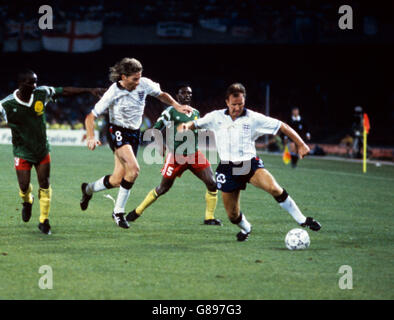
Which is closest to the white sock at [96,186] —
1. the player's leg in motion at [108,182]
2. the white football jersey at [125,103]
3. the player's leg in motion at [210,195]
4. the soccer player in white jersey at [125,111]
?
the player's leg in motion at [108,182]

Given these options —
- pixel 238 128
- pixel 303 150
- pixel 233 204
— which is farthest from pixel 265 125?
pixel 233 204

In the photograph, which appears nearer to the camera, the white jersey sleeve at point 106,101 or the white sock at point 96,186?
the white jersey sleeve at point 106,101

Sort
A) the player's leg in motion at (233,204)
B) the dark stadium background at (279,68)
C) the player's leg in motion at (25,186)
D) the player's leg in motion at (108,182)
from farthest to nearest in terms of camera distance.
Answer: the dark stadium background at (279,68)
the player's leg in motion at (108,182)
the player's leg in motion at (25,186)
the player's leg in motion at (233,204)

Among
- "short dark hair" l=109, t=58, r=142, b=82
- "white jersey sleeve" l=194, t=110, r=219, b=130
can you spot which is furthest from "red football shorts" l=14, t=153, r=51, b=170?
"white jersey sleeve" l=194, t=110, r=219, b=130

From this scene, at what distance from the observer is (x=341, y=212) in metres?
12.4

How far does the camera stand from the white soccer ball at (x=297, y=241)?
8.47m

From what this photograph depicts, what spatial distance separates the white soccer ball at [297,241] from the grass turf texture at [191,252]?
0.09m

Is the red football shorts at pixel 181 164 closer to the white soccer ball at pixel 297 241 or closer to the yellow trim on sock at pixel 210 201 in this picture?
the yellow trim on sock at pixel 210 201

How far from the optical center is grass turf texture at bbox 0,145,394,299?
6426 mm

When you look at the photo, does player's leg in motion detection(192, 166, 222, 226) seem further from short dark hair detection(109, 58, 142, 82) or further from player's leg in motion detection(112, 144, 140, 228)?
short dark hair detection(109, 58, 142, 82)

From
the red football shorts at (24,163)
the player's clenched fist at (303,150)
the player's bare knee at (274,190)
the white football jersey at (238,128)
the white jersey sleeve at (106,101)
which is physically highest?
the white jersey sleeve at (106,101)

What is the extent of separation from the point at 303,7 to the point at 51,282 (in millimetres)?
34291

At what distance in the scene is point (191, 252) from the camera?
8.30 m

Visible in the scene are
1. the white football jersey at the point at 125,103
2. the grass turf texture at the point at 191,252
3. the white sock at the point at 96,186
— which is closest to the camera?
the grass turf texture at the point at 191,252
